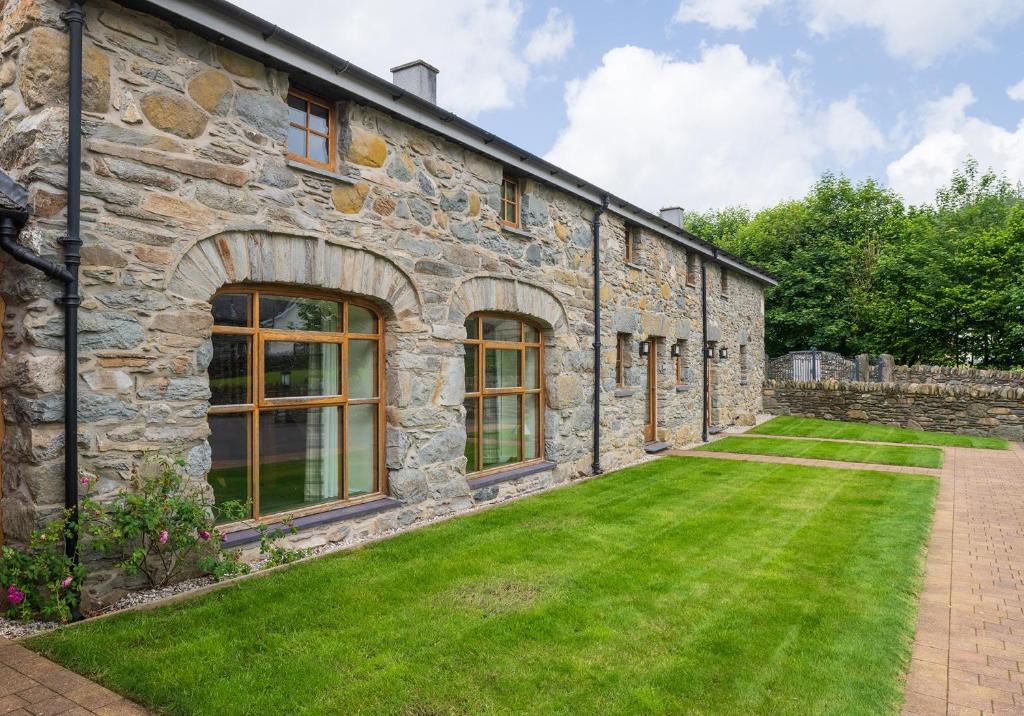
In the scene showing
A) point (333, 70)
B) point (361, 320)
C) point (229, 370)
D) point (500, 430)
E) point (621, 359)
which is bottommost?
point (500, 430)

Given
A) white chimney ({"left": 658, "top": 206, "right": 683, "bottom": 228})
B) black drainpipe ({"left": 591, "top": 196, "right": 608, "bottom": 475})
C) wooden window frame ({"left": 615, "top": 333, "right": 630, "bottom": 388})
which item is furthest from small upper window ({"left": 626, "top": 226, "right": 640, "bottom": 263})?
white chimney ({"left": 658, "top": 206, "right": 683, "bottom": 228})

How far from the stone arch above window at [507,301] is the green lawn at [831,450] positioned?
19.1 ft

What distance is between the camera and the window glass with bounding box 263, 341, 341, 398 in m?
5.64

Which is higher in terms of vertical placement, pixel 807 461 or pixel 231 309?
pixel 231 309

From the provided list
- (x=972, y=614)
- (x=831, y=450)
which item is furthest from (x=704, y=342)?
(x=972, y=614)

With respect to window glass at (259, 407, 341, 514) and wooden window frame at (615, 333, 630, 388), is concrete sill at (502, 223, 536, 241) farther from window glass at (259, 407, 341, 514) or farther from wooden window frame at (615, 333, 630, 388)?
wooden window frame at (615, 333, 630, 388)

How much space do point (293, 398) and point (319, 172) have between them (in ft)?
6.96

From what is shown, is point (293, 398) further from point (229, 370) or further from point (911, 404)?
point (911, 404)

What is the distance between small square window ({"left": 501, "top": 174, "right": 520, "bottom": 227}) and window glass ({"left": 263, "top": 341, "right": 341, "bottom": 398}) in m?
3.42

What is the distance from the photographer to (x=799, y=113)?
3142 cm

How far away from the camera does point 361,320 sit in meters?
6.52

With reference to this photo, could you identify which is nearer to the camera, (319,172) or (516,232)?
(319,172)

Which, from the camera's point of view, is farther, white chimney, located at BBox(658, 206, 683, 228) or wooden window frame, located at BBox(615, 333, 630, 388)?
white chimney, located at BBox(658, 206, 683, 228)

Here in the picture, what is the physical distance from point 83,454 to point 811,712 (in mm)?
4837
